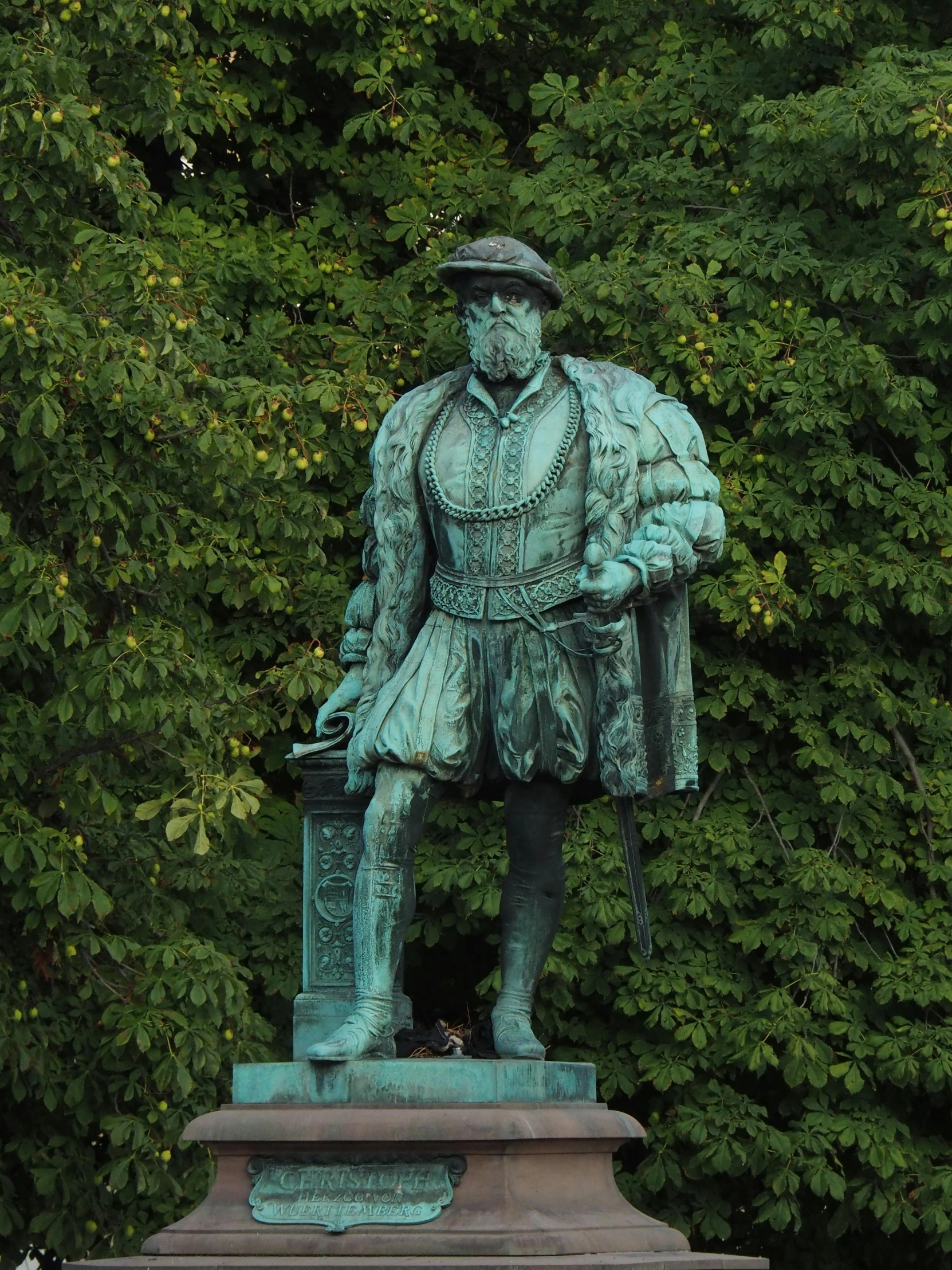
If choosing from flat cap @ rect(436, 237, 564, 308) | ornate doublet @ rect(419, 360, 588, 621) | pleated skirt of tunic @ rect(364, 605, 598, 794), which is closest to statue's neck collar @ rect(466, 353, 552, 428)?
ornate doublet @ rect(419, 360, 588, 621)

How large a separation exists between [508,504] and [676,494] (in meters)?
0.49

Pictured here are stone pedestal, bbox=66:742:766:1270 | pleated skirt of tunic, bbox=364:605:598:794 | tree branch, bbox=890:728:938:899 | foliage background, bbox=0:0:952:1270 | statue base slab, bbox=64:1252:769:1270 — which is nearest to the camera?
statue base slab, bbox=64:1252:769:1270

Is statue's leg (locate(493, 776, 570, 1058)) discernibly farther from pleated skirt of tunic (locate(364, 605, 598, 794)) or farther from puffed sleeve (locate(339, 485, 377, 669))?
puffed sleeve (locate(339, 485, 377, 669))

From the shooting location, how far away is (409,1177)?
7281 millimetres

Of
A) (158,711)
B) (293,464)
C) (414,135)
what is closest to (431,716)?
(158,711)

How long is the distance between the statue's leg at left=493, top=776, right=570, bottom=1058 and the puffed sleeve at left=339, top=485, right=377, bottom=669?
2.20ft

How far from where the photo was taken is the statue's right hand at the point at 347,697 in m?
8.30

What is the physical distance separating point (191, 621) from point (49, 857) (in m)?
1.69

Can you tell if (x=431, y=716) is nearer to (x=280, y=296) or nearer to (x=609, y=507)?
(x=609, y=507)

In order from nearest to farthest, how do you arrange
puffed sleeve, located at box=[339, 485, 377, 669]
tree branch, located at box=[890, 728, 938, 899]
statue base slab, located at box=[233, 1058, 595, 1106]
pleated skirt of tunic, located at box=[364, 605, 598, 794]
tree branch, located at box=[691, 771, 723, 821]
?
statue base slab, located at box=[233, 1058, 595, 1106], pleated skirt of tunic, located at box=[364, 605, 598, 794], puffed sleeve, located at box=[339, 485, 377, 669], tree branch, located at box=[890, 728, 938, 899], tree branch, located at box=[691, 771, 723, 821]

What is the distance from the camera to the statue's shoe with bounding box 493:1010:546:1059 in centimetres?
784

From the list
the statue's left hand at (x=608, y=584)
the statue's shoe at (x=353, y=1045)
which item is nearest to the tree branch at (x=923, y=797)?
the statue's left hand at (x=608, y=584)

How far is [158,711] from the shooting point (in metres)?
11.9

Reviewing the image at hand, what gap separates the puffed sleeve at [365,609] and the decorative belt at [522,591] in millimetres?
436
